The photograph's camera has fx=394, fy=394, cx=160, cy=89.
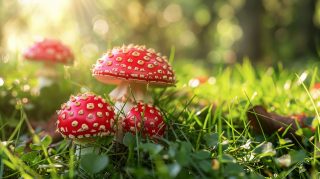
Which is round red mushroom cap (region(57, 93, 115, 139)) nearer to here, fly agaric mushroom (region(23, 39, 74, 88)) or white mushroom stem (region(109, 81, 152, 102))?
white mushroom stem (region(109, 81, 152, 102))

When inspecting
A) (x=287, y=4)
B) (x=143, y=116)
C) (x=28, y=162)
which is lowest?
(x=28, y=162)

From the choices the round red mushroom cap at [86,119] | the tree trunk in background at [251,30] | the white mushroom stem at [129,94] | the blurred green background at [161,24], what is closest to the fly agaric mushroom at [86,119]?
the round red mushroom cap at [86,119]

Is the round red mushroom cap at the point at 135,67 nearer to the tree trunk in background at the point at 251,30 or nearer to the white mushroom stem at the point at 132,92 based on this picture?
the white mushroom stem at the point at 132,92

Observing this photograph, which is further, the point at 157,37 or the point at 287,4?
the point at 287,4

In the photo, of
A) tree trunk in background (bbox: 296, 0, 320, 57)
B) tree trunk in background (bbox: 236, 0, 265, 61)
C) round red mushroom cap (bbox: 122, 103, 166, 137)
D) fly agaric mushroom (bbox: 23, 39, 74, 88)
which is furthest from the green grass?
tree trunk in background (bbox: 296, 0, 320, 57)

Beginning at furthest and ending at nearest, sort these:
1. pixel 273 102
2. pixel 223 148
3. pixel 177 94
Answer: pixel 177 94, pixel 273 102, pixel 223 148

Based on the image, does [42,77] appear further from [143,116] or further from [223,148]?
[223,148]

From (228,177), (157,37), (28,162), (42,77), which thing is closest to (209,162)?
(228,177)

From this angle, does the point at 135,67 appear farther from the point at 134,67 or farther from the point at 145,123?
the point at 145,123
